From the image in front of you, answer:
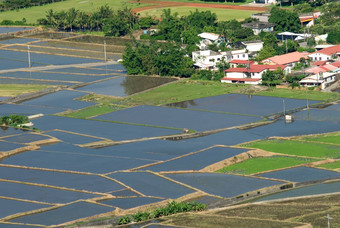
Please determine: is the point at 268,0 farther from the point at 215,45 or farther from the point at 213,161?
the point at 213,161

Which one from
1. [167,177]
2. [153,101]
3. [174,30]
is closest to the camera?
[167,177]

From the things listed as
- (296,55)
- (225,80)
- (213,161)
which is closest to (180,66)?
(225,80)

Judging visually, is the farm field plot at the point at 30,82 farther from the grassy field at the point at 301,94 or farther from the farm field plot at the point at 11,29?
the farm field plot at the point at 11,29

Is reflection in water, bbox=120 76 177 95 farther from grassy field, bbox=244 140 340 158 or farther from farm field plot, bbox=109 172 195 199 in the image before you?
farm field plot, bbox=109 172 195 199

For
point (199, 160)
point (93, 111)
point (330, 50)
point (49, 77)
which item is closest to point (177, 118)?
point (93, 111)

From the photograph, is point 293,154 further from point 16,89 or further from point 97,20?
point 97,20

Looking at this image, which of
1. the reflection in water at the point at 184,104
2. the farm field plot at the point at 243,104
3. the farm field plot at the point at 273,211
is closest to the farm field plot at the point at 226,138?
the farm field plot at the point at 243,104

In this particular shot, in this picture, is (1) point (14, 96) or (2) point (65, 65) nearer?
(1) point (14, 96)
